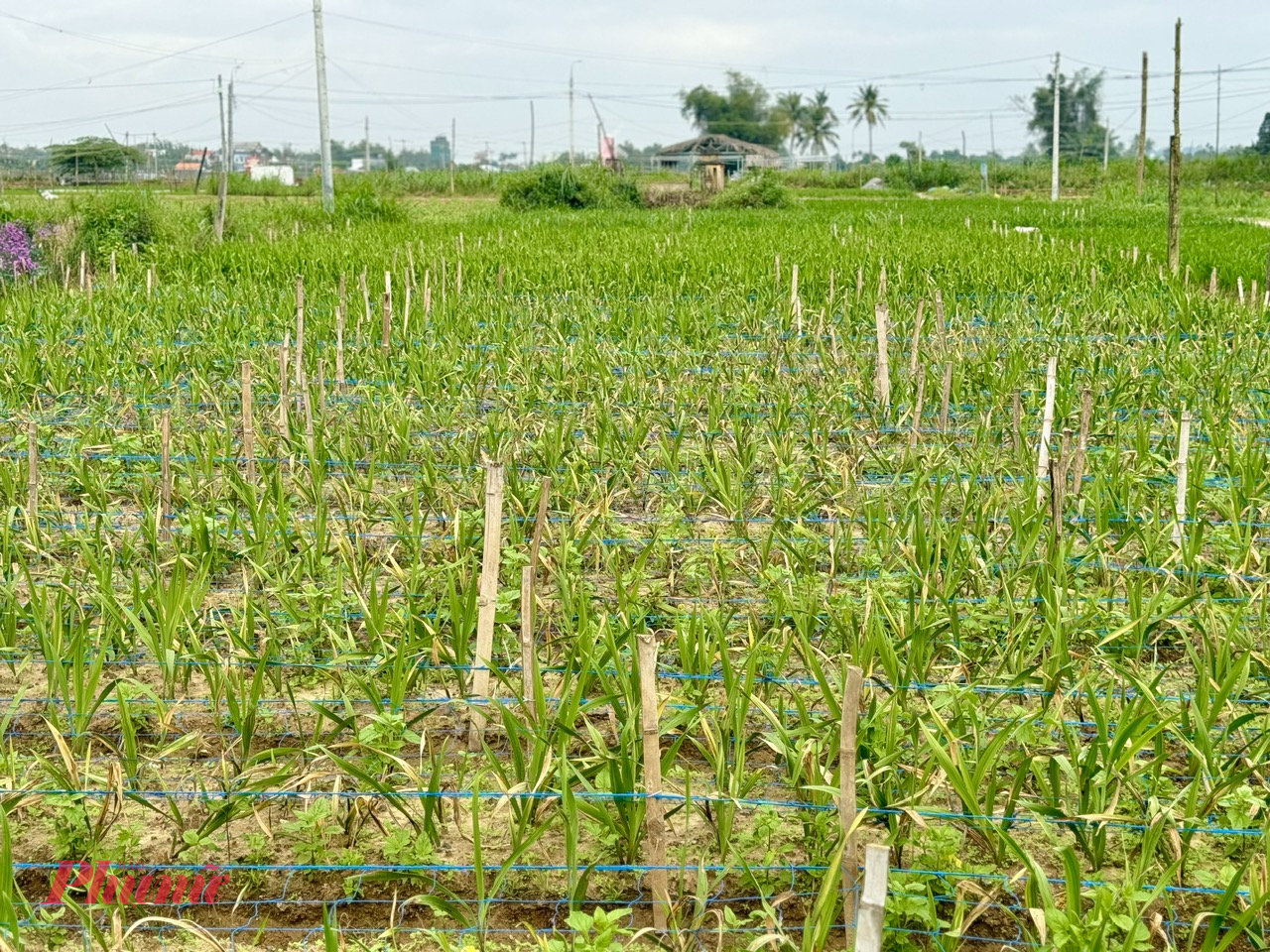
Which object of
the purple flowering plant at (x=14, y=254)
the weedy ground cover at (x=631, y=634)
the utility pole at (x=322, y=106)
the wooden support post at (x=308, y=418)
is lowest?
the weedy ground cover at (x=631, y=634)

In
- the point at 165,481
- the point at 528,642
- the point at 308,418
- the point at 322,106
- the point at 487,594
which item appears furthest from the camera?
the point at 322,106

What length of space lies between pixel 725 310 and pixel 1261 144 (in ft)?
201

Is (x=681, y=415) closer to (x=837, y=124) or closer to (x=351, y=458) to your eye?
(x=351, y=458)

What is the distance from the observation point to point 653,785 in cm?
205

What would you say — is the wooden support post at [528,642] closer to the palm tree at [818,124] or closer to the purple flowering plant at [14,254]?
the purple flowering plant at [14,254]

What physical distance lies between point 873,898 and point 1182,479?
2.70 meters

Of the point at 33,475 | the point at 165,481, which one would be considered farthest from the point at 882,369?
the point at 33,475

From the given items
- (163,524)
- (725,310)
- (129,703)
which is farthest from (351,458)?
(725,310)

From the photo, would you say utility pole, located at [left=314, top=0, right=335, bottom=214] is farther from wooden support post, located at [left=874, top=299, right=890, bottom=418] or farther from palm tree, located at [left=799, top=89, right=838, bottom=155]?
palm tree, located at [left=799, top=89, right=838, bottom=155]

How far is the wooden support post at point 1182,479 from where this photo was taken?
3.60 metres

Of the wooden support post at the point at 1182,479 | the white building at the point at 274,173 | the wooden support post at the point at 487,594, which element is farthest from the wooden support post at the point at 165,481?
the white building at the point at 274,173

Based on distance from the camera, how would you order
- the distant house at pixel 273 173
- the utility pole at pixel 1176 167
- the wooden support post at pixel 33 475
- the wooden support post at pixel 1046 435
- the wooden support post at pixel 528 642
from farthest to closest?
the distant house at pixel 273 173
the utility pole at pixel 1176 167
the wooden support post at pixel 1046 435
the wooden support post at pixel 33 475
the wooden support post at pixel 528 642

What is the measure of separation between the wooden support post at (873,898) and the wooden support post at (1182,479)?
249 cm

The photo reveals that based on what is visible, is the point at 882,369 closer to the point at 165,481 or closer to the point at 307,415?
the point at 307,415
